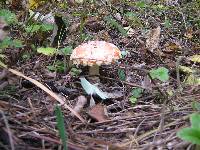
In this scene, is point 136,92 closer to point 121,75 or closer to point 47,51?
point 121,75

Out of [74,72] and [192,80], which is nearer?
[192,80]

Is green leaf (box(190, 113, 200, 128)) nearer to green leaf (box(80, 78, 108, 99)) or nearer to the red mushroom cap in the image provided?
green leaf (box(80, 78, 108, 99))

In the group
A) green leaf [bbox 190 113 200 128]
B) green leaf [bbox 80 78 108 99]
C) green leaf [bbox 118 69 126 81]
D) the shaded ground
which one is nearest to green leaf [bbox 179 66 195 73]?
the shaded ground

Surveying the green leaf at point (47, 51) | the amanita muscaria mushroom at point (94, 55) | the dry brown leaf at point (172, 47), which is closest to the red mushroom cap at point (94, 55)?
the amanita muscaria mushroom at point (94, 55)

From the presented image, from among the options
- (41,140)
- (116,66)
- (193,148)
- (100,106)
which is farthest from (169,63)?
(41,140)

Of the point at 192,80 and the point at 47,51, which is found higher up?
the point at 47,51

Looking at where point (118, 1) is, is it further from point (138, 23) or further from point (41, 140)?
point (41, 140)

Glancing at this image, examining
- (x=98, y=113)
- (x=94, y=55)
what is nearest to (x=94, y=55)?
(x=94, y=55)
